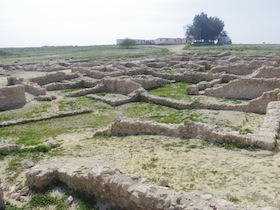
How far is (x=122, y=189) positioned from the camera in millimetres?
6598

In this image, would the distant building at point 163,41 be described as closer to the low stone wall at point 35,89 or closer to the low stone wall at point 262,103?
the low stone wall at point 35,89

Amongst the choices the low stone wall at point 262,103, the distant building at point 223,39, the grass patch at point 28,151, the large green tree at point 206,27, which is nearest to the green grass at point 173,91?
the low stone wall at point 262,103

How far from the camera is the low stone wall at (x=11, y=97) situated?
1914cm

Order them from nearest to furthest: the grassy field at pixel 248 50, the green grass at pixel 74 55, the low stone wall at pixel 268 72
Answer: the low stone wall at pixel 268 72, the grassy field at pixel 248 50, the green grass at pixel 74 55

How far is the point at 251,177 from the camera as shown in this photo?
7.55 m

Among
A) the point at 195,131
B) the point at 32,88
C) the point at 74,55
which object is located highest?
the point at 195,131

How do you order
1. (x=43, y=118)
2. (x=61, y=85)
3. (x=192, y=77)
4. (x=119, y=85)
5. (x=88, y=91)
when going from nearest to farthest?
(x=43, y=118) → (x=88, y=91) → (x=119, y=85) → (x=61, y=85) → (x=192, y=77)

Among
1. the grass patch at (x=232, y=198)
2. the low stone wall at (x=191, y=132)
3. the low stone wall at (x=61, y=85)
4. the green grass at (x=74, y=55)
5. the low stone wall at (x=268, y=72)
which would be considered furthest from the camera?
the green grass at (x=74, y=55)

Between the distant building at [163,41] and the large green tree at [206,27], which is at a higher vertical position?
the large green tree at [206,27]

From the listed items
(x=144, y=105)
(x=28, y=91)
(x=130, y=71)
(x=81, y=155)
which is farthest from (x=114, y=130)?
(x=130, y=71)

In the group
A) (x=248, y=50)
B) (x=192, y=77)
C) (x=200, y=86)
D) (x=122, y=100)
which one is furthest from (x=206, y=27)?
(x=122, y=100)

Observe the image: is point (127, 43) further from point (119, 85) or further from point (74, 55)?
point (119, 85)

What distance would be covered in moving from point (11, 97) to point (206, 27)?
78555mm

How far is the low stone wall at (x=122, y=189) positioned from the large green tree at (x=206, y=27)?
87289 millimetres
